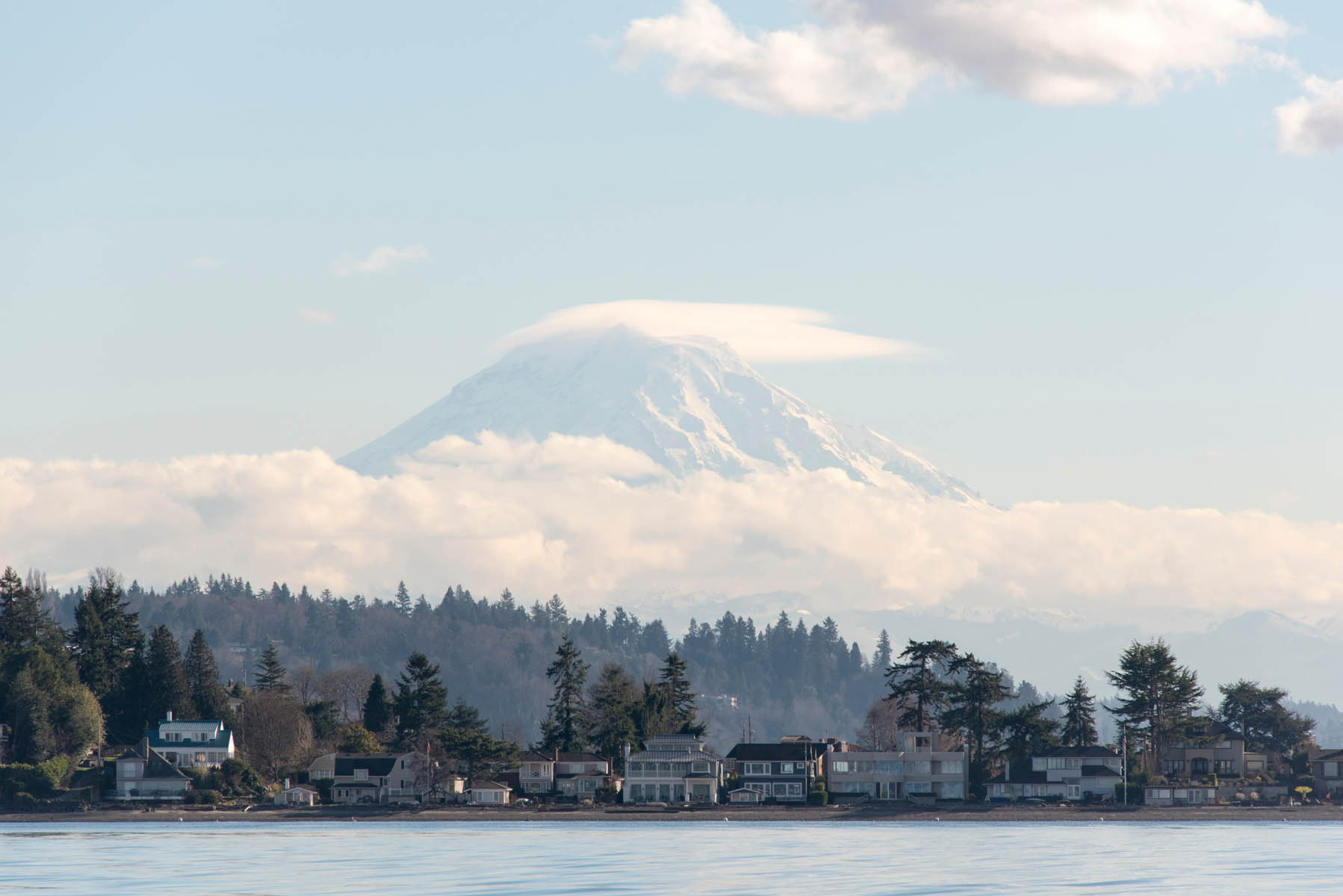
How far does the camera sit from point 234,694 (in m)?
181

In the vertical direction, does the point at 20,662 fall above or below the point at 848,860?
above

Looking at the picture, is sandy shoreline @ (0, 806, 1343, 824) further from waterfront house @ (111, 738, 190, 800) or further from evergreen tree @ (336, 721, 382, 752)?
evergreen tree @ (336, 721, 382, 752)

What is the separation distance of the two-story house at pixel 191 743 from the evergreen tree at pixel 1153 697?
7692cm

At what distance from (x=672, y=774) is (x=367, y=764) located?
25752 mm

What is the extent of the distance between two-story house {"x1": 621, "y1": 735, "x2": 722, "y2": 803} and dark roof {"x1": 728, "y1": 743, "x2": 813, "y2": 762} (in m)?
3.12

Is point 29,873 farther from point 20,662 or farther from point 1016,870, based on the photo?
point 20,662

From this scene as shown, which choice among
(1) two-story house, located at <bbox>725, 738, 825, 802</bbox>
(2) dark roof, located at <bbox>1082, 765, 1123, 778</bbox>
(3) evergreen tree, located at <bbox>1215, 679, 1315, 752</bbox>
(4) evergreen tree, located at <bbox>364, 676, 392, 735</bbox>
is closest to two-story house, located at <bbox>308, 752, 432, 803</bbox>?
(4) evergreen tree, located at <bbox>364, 676, 392, 735</bbox>

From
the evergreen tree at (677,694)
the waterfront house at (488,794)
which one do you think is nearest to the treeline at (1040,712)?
the evergreen tree at (677,694)

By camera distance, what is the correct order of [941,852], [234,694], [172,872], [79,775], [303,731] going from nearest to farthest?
1. [172,872]
2. [941,852]
3. [79,775]
4. [303,731]
5. [234,694]

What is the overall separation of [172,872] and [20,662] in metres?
77.5

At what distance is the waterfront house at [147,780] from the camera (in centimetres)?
14738

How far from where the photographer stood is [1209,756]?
163 metres

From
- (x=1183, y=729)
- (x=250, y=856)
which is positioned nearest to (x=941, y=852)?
(x=250, y=856)

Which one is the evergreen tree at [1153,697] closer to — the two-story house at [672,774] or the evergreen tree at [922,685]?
the evergreen tree at [922,685]
